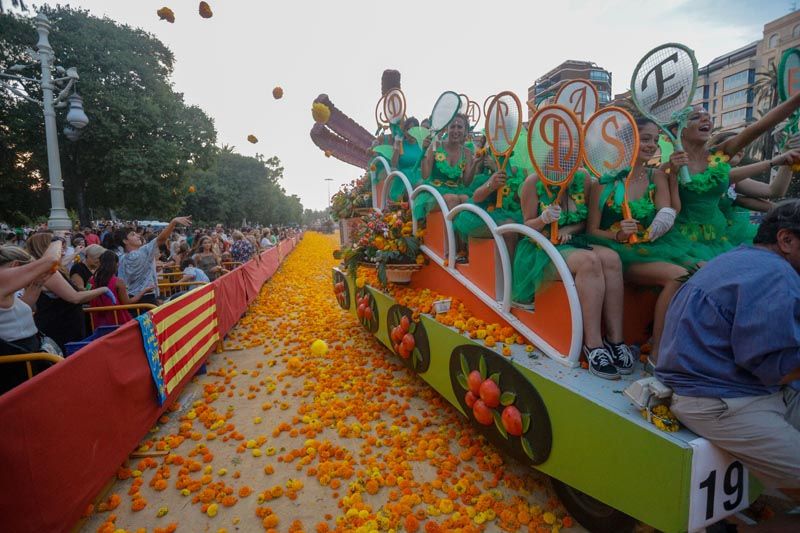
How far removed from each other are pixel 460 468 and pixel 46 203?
88.2ft

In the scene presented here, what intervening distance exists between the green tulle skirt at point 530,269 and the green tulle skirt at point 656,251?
1.09 ft

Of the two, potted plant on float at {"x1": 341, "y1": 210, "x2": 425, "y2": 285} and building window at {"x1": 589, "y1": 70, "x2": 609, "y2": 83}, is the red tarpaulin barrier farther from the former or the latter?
building window at {"x1": 589, "y1": 70, "x2": 609, "y2": 83}

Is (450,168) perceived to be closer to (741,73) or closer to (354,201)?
(354,201)

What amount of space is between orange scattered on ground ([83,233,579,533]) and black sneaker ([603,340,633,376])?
3.44ft

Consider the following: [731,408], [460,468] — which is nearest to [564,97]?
[731,408]

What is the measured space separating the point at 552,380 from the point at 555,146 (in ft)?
5.14

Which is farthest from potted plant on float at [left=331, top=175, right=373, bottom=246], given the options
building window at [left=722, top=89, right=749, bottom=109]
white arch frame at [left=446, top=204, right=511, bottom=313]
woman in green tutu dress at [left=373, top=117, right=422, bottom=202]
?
building window at [left=722, top=89, right=749, bottom=109]

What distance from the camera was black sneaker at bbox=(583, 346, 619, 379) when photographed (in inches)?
91.5

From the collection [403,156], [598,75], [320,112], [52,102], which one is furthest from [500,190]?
[598,75]

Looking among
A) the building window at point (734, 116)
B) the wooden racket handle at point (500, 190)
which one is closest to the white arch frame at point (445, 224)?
the wooden racket handle at point (500, 190)

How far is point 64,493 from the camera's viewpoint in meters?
2.30

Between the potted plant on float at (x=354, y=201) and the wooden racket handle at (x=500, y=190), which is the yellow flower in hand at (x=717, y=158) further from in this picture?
the potted plant on float at (x=354, y=201)

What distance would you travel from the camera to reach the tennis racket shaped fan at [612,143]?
2.38 meters

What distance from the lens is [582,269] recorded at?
249 centimetres
